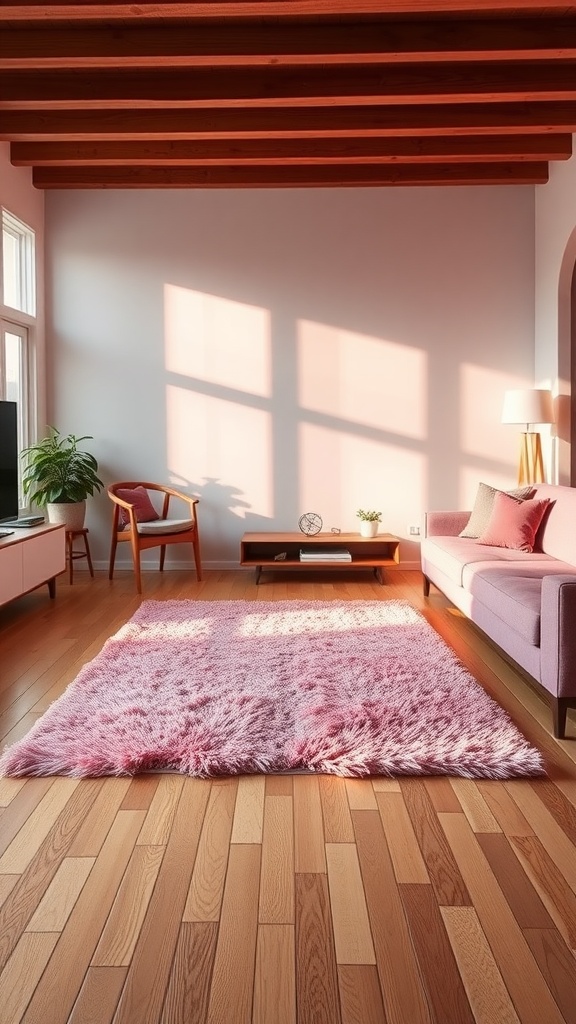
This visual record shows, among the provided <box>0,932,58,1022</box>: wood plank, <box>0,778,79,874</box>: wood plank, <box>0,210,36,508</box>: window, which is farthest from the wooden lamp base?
<box>0,932,58,1022</box>: wood plank

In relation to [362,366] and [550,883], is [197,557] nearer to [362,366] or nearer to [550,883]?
[362,366]

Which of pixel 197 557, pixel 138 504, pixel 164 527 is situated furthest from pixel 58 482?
pixel 197 557

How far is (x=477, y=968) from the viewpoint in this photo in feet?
4.97

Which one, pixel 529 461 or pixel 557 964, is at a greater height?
pixel 529 461

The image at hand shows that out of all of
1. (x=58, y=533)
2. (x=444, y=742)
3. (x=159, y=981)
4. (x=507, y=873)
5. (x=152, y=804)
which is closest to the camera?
(x=159, y=981)

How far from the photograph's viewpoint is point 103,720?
2.81 metres

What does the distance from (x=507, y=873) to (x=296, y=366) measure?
502 cm

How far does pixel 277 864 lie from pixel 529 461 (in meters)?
4.80

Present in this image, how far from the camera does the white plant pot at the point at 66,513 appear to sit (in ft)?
19.8

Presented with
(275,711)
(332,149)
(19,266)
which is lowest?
(275,711)

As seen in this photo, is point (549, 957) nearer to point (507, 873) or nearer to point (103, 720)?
point (507, 873)

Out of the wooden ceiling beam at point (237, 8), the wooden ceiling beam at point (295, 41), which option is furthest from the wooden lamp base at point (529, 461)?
the wooden ceiling beam at point (237, 8)

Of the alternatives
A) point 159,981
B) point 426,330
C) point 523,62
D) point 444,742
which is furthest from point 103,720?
point 426,330

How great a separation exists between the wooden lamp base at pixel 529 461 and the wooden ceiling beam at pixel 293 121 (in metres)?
2.15
